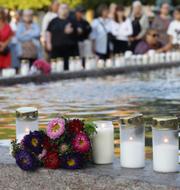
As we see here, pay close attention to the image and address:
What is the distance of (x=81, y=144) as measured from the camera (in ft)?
23.2

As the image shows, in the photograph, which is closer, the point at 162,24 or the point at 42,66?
the point at 42,66

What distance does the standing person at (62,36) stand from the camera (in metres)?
21.4

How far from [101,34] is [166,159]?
1741 centimetres

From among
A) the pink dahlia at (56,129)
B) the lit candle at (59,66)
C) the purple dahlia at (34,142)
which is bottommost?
the lit candle at (59,66)

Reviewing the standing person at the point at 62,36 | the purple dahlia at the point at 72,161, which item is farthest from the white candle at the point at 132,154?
the standing person at the point at 62,36

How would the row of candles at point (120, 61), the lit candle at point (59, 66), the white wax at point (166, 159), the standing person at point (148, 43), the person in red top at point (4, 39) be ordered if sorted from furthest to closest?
the standing person at point (148, 43) < the row of candles at point (120, 61) < the lit candle at point (59, 66) < the person in red top at point (4, 39) < the white wax at point (166, 159)

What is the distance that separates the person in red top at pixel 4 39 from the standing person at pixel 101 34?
403 cm

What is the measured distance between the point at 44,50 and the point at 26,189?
53.1 ft

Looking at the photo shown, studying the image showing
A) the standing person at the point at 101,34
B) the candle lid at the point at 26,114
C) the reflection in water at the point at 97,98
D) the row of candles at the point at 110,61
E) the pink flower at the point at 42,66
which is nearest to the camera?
the candle lid at the point at 26,114

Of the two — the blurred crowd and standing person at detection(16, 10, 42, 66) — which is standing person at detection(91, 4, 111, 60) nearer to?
the blurred crowd

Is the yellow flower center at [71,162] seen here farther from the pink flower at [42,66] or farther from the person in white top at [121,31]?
the person in white top at [121,31]

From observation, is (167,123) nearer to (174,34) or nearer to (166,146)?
(166,146)

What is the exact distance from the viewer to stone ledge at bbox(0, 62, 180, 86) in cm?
1870

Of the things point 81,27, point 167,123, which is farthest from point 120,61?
point 167,123
